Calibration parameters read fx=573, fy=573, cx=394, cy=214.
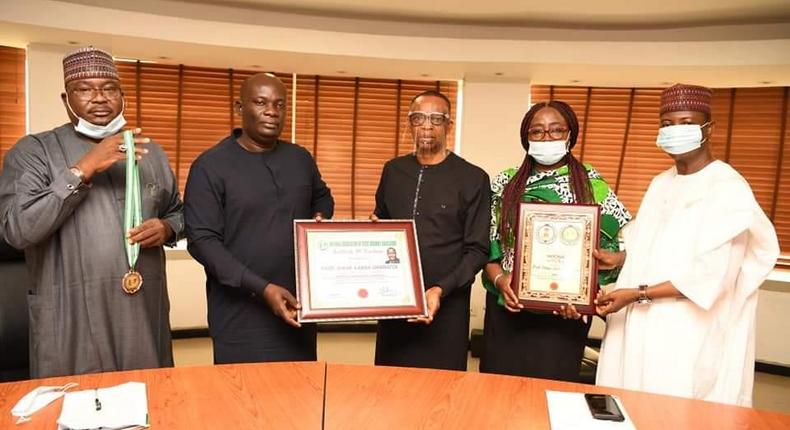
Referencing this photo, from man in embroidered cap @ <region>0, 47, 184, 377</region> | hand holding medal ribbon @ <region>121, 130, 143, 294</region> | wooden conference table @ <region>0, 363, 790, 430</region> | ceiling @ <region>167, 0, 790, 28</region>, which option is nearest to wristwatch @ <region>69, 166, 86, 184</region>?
man in embroidered cap @ <region>0, 47, 184, 377</region>

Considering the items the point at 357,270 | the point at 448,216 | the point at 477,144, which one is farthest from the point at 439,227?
the point at 477,144

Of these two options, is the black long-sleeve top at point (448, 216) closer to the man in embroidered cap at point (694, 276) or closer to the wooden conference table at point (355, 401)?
the man in embroidered cap at point (694, 276)

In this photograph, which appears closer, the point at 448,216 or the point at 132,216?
the point at 132,216

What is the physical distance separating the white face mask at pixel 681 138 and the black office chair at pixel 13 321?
2.56 metres

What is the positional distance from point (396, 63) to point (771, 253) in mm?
3206

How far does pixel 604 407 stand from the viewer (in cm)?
155

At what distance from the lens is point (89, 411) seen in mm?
1445

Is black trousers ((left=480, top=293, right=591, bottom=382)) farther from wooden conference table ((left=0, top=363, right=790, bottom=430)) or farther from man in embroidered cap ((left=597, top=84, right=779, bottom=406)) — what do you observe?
wooden conference table ((left=0, top=363, right=790, bottom=430))

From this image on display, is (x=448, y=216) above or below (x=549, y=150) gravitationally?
below

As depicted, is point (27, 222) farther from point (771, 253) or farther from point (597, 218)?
point (771, 253)

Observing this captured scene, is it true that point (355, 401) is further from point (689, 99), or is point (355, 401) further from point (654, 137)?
point (654, 137)

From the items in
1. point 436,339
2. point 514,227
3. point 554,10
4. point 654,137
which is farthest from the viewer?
point 654,137

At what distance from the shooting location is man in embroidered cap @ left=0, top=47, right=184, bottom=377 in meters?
1.97

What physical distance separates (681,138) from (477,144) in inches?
Result: 123
